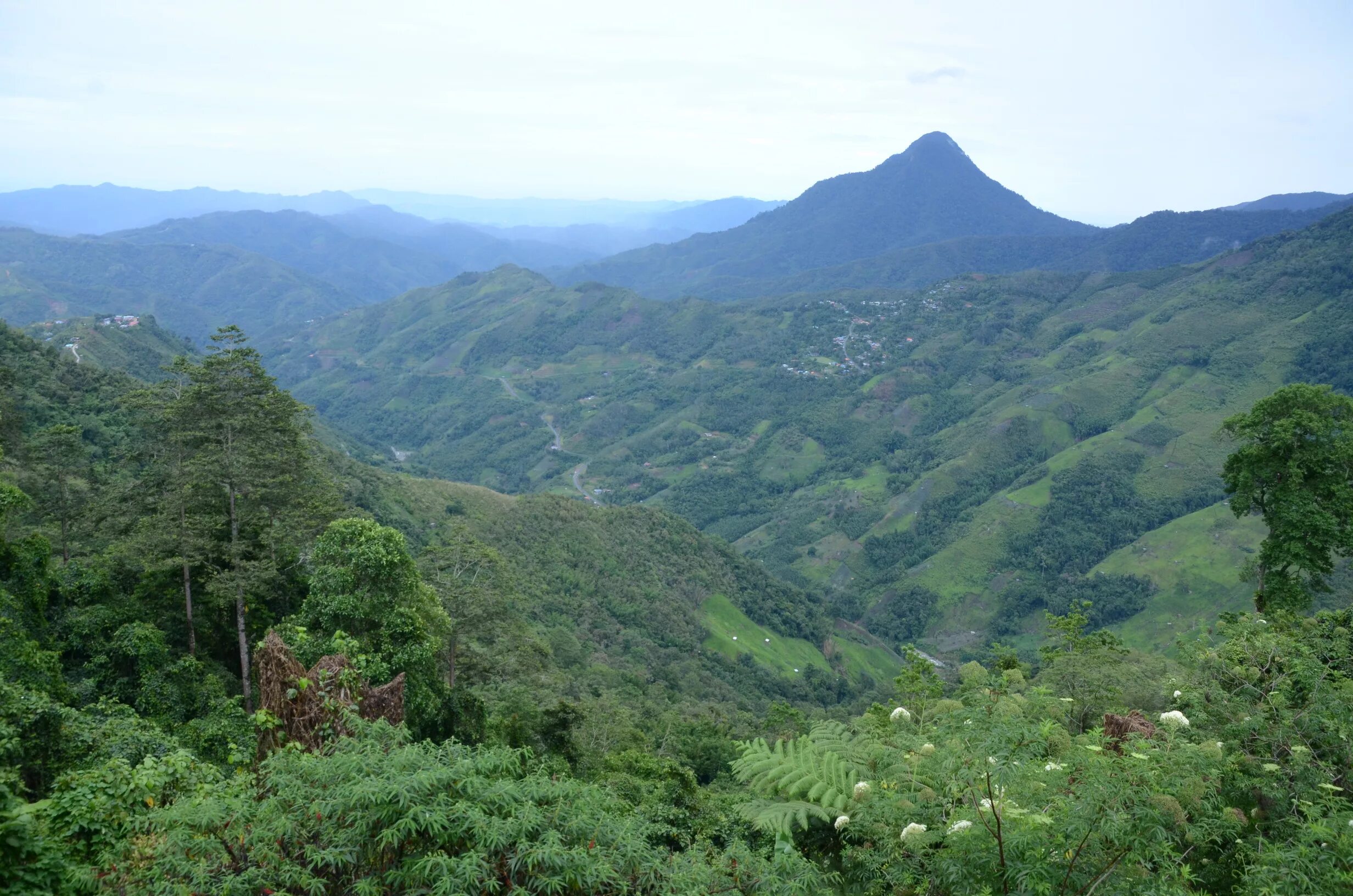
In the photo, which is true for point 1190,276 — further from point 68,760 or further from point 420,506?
point 68,760

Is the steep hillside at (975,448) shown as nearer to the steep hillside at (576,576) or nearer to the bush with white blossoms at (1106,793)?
the steep hillside at (576,576)

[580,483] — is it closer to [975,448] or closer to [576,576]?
[975,448]

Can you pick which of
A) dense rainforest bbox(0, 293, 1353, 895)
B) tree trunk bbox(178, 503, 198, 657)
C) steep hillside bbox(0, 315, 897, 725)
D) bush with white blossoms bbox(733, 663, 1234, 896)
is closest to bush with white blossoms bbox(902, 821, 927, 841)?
bush with white blossoms bbox(733, 663, 1234, 896)

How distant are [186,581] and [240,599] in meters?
1.97

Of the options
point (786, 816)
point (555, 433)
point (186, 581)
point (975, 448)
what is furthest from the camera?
point (555, 433)

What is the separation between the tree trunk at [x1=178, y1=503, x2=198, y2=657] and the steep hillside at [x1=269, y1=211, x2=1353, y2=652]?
286ft

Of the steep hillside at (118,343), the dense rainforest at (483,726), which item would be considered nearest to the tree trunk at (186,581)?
the dense rainforest at (483,726)

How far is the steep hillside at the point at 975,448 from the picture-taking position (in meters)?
108

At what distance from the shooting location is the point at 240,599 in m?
20.3

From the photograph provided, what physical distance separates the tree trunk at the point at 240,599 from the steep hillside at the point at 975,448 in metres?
86.0

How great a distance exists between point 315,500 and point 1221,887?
75.6 ft

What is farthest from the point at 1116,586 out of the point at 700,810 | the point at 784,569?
the point at 700,810

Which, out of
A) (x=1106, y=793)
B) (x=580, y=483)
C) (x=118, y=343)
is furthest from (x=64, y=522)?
(x=580, y=483)

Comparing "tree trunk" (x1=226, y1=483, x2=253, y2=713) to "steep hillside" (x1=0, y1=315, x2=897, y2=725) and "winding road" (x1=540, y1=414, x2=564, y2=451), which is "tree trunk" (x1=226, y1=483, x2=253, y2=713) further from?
"winding road" (x1=540, y1=414, x2=564, y2=451)
